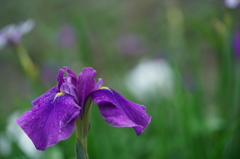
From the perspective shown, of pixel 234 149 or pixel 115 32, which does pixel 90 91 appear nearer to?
pixel 234 149

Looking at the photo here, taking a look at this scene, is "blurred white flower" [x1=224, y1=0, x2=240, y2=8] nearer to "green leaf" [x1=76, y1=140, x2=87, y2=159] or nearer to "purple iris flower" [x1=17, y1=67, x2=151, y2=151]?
"purple iris flower" [x1=17, y1=67, x2=151, y2=151]

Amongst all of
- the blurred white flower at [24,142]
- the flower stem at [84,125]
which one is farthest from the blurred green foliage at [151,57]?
the flower stem at [84,125]

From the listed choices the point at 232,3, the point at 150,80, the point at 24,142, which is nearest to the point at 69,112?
the point at 232,3

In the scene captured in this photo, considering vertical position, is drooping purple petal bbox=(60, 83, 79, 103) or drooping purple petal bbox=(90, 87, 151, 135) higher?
drooping purple petal bbox=(60, 83, 79, 103)

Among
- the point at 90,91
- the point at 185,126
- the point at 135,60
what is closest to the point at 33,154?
the point at 185,126

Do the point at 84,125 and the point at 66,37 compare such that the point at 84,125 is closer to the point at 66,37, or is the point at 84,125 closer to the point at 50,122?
the point at 50,122

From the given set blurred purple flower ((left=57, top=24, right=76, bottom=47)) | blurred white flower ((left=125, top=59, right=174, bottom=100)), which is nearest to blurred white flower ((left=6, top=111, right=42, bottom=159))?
blurred white flower ((left=125, top=59, right=174, bottom=100))

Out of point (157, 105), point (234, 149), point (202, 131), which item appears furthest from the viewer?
point (157, 105)
